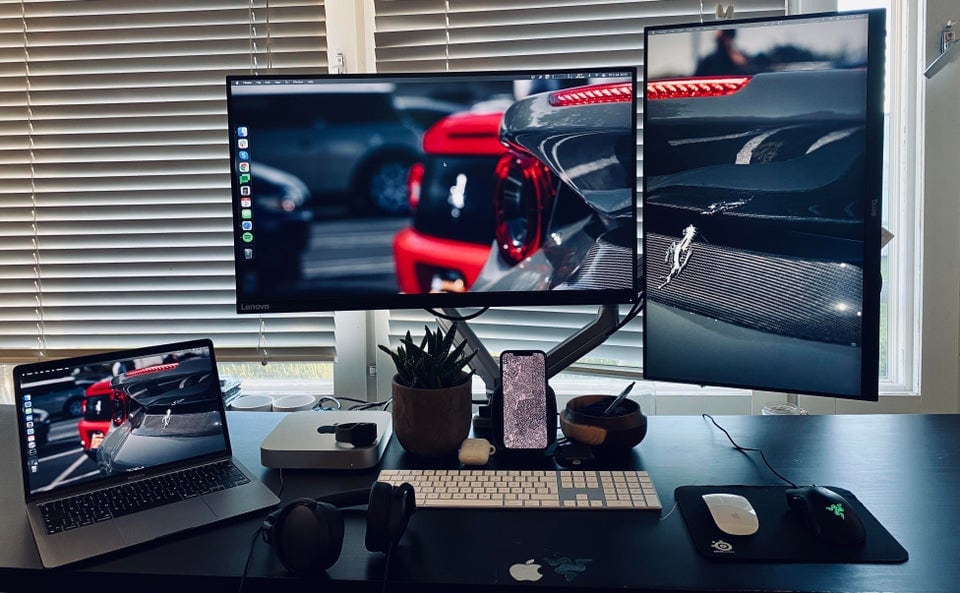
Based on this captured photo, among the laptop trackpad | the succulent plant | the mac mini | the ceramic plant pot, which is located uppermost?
the succulent plant

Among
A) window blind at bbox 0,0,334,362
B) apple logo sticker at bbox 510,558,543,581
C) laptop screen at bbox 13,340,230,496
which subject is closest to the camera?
apple logo sticker at bbox 510,558,543,581

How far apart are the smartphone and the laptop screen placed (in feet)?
1.48


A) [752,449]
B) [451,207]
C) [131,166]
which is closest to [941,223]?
[752,449]

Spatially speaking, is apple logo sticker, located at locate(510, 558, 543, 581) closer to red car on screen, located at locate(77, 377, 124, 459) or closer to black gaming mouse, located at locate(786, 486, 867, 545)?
black gaming mouse, located at locate(786, 486, 867, 545)

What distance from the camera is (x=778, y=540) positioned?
2.88 feet

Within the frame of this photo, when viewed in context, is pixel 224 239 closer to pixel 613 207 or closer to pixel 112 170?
pixel 112 170

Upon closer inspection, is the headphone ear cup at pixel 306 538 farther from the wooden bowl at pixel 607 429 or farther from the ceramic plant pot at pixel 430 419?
the wooden bowl at pixel 607 429

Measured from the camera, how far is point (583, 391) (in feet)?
5.95

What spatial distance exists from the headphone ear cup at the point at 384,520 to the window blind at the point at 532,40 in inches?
36.4

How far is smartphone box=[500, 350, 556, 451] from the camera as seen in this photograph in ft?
3.82

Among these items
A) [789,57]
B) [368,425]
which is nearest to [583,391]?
[368,425]

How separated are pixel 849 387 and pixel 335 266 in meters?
0.86

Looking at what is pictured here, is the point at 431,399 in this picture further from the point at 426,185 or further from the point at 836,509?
the point at 836,509

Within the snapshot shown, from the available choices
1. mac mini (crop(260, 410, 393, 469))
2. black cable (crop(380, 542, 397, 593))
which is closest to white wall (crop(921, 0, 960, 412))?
mac mini (crop(260, 410, 393, 469))
